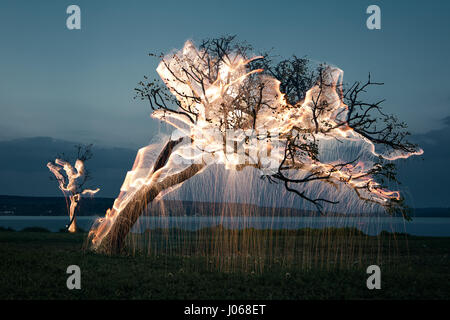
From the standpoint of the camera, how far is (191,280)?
1019 cm

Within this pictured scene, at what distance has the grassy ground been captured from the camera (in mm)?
8961

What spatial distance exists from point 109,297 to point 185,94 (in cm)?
637

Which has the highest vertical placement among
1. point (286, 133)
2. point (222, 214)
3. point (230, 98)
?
point (230, 98)

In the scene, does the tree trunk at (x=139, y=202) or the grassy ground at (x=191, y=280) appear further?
the tree trunk at (x=139, y=202)

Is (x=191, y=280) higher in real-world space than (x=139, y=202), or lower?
lower

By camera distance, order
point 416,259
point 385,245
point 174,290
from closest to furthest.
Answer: point 174,290, point 416,259, point 385,245

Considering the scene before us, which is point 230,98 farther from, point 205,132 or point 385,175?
point 385,175

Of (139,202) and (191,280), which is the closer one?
(191,280)

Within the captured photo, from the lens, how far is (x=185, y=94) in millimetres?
12984

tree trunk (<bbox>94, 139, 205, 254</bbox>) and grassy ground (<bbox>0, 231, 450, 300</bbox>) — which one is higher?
tree trunk (<bbox>94, 139, 205, 254</bbox>)

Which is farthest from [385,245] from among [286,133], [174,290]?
[174,290]

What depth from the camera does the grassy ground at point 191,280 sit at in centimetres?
896

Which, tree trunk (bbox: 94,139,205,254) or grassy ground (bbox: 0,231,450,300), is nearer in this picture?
grassy ground (bbox: 0,231,450,300)

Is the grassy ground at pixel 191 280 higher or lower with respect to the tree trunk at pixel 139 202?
lower
